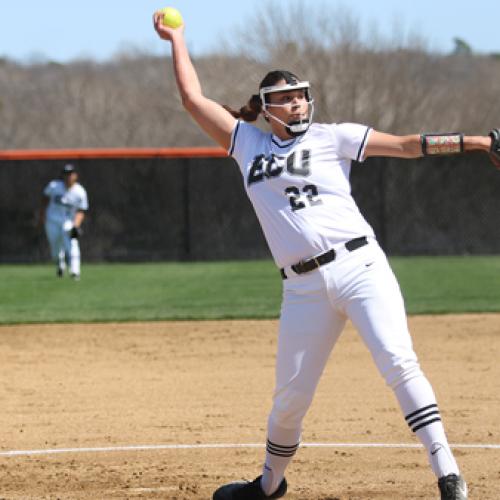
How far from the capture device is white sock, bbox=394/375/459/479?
222 inches

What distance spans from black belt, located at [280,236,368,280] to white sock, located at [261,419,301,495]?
2.75 ft

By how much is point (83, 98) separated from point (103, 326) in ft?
166

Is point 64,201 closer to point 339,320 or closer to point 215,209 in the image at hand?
point 215,209

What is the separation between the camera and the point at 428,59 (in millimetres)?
47438

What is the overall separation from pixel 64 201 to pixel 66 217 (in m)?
0.28

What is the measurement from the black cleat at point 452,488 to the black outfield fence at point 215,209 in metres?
20.3

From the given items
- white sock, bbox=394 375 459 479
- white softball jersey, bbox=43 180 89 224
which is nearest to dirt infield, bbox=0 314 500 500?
white sock, bbox=394 375 459 479

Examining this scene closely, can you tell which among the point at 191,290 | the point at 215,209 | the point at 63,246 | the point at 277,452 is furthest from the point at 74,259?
the point at 277,452

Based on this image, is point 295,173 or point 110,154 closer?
point 295,173

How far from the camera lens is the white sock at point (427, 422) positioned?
563 centimetres

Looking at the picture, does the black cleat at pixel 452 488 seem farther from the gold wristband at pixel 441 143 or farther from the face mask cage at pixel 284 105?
the face mask cage at pixel 284 105

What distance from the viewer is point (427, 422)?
5.65 meters

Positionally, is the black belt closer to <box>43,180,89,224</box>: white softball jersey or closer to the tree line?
<box>43,180,89,224</box>: white softball jersey

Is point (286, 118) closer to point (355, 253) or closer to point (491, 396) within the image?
point (355, 253)
